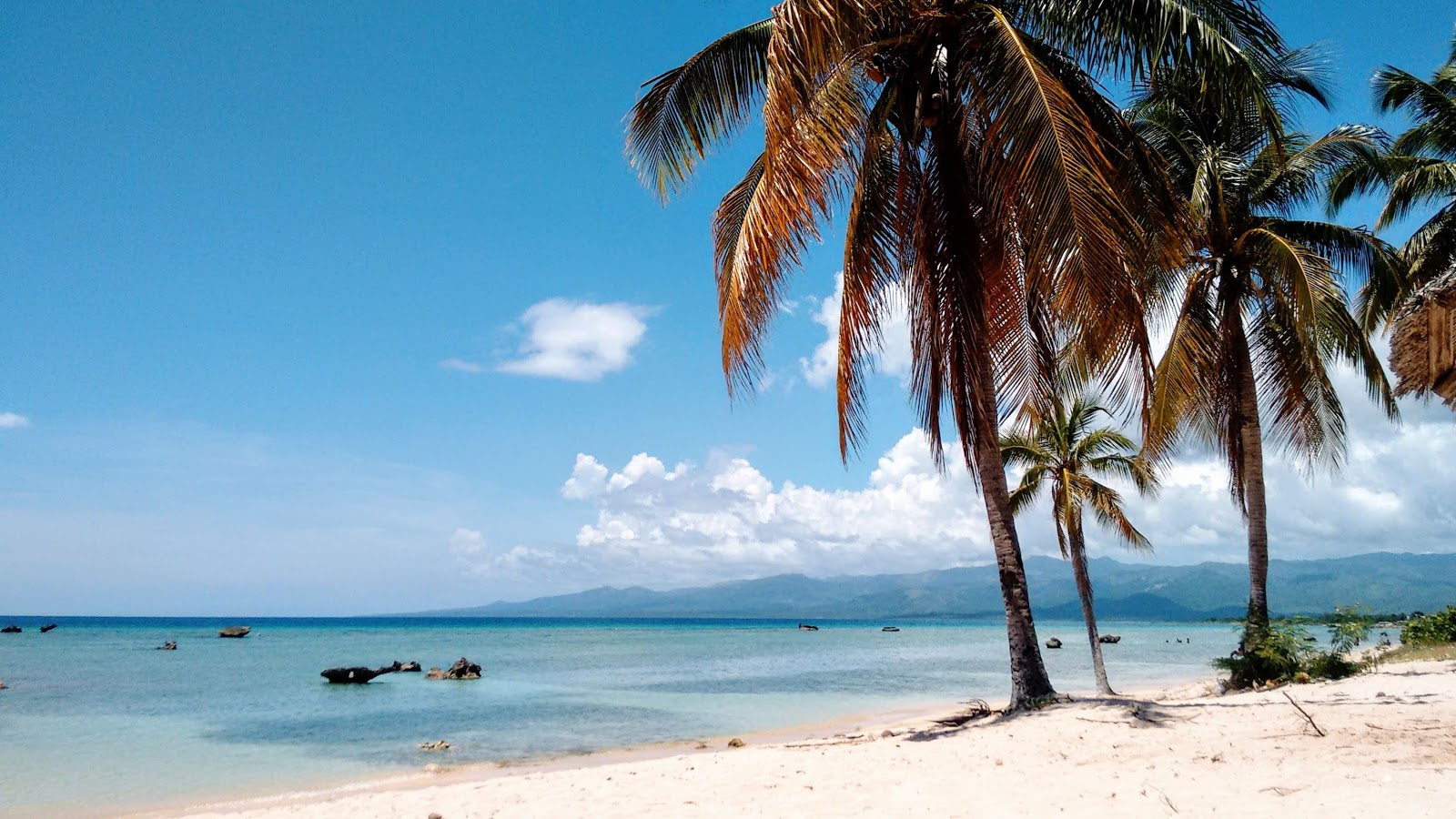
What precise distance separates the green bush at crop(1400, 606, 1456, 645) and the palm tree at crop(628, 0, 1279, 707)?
1322cm

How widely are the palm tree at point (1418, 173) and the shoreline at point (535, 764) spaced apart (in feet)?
29.2

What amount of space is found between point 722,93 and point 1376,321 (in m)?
15.3

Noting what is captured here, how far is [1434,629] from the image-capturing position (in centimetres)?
1730

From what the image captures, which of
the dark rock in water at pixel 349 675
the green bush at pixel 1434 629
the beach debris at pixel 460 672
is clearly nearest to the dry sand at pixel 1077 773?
the green bush at pixel 1434 629

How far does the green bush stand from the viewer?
1698cm

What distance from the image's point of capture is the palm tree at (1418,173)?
1516 cm

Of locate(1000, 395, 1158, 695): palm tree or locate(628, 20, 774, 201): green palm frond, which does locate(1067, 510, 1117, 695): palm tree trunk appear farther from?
locate(628, 20, 774, 201): green palm frond

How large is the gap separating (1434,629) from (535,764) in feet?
59.5

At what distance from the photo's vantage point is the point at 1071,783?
6.09 metres

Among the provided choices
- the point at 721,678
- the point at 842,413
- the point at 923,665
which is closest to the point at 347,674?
the point at 721,678

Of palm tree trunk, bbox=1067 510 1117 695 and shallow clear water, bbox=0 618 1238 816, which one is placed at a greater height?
palm tree trunk, bbox=1067 510 1117 695

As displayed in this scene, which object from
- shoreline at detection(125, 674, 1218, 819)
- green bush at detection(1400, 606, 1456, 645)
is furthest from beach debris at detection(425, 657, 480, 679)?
green bush at detection(1400, 606, 1456, 645)

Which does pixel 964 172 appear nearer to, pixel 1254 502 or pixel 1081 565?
pixel 1254 502

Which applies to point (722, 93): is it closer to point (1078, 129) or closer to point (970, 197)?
point (970, 197)
